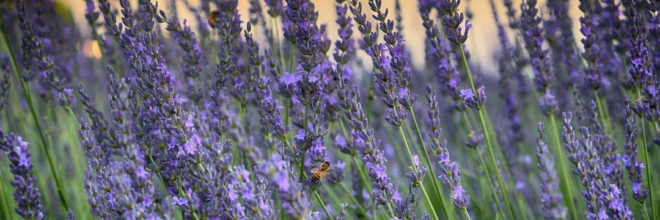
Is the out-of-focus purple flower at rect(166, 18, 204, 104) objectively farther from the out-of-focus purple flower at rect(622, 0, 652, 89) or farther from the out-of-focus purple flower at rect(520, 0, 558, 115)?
the out-of-focus purple flower at rect(622, 0, 652, 89)

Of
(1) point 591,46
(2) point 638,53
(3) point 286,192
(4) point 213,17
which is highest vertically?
(4) point 213,17

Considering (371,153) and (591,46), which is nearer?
(371,153)

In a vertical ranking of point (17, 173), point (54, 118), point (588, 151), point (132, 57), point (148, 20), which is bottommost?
point (588, 151)

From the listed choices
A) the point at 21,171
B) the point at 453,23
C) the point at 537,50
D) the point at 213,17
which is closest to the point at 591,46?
the point at 537,50

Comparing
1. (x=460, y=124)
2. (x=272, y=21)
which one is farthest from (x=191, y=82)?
(x=460, y=124)

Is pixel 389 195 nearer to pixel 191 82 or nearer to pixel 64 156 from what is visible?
pixel 191 82

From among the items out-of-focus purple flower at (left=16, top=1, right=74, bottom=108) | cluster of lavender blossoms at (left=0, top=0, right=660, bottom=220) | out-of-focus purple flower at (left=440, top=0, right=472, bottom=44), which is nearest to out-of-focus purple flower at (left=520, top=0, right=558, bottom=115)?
cluster of lavender blossoms at (left=0, top=0, right=660, bottom=220)

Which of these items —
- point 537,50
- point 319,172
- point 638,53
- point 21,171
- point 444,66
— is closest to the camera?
point 21,171

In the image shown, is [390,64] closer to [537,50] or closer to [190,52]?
[190,52]

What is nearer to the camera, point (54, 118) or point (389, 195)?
point (389, 195)
